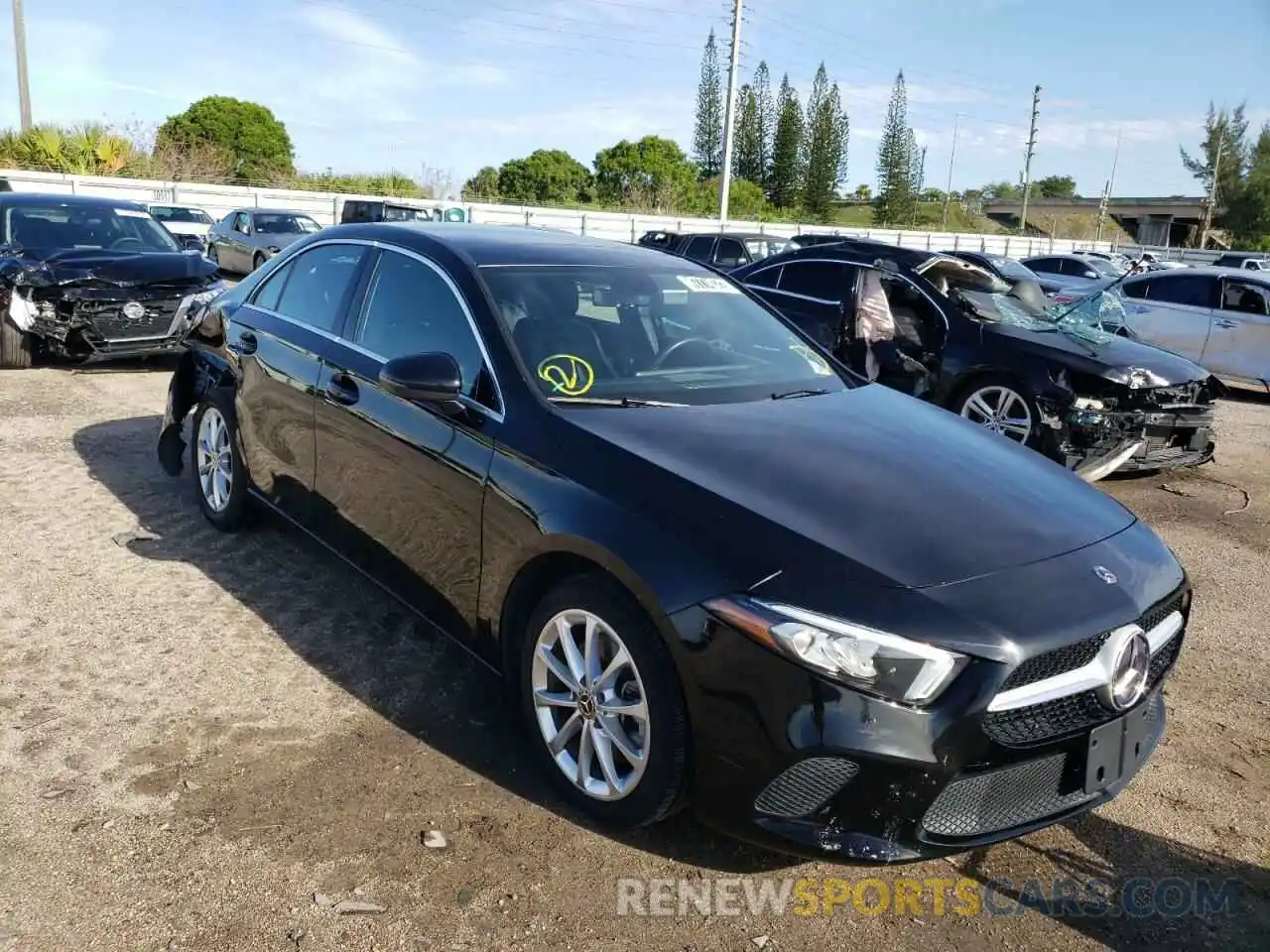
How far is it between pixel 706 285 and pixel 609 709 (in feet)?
7.03

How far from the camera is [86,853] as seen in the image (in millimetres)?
2684

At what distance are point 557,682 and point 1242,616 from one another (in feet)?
12.1

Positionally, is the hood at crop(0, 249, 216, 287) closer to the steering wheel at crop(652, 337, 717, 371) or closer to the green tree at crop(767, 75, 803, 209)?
the steering wheel at crop(652, 337, 717, 371)

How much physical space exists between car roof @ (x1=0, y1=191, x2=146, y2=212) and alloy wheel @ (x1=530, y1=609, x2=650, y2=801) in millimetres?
9314

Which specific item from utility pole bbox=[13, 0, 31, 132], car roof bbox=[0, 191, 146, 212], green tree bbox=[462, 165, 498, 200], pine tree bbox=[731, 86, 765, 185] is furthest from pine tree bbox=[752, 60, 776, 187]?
car roof bbox=[0, 191, 146, 212]

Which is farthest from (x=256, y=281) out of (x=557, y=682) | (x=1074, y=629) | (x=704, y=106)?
(x=704, y=106)

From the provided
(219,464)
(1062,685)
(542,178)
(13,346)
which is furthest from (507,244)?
(542,178)

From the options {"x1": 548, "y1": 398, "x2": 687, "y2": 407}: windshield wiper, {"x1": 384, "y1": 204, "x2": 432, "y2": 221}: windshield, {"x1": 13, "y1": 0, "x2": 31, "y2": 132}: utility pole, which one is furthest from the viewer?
{"x1": 13, "y1": 0, "x2": 31, "y2": 132}: utility pole

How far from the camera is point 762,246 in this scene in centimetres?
1912

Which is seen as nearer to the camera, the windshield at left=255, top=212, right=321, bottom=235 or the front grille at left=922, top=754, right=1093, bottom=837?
the front grille at left=922, top=754, right=1093, bottom=837

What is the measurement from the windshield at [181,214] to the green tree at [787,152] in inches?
2356

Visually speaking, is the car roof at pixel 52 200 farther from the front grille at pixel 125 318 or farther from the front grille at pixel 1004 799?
the front grille at pixel 1004 799

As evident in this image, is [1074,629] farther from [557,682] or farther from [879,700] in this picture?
[557,682]

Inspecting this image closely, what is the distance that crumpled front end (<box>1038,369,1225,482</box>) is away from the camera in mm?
6754
